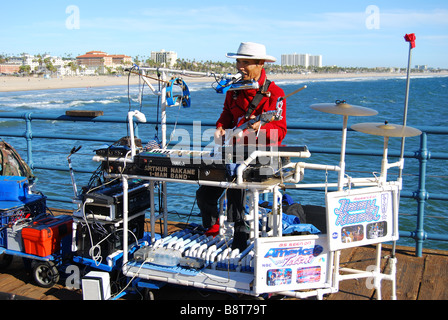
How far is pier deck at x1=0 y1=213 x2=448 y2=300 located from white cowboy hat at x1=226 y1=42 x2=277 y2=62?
1796 millimetres

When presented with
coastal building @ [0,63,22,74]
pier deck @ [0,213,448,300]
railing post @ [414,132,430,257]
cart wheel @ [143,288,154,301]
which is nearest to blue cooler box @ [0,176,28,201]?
pier deck @ [0,213,448,300]

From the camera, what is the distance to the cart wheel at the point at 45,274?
154 inches

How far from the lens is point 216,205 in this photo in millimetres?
4156

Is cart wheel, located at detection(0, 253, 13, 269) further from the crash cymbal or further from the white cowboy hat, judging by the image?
the crash cymbal

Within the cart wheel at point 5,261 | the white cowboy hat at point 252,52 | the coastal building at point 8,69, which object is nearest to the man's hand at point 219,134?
the white cowboy hat at point 252,52

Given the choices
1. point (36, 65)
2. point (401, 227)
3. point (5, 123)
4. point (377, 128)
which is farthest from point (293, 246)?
point (36, 65)

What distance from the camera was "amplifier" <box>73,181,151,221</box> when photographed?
149 inches

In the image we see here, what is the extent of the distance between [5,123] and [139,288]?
98.8 feet

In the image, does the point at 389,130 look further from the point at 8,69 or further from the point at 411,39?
the point at 8,69

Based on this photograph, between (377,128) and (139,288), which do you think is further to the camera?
(139,288)

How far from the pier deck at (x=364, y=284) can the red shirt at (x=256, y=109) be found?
120 cm

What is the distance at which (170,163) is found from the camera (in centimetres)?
354

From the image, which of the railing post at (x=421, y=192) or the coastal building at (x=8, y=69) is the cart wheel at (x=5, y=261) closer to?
the railing post at (x=421, y=192)
